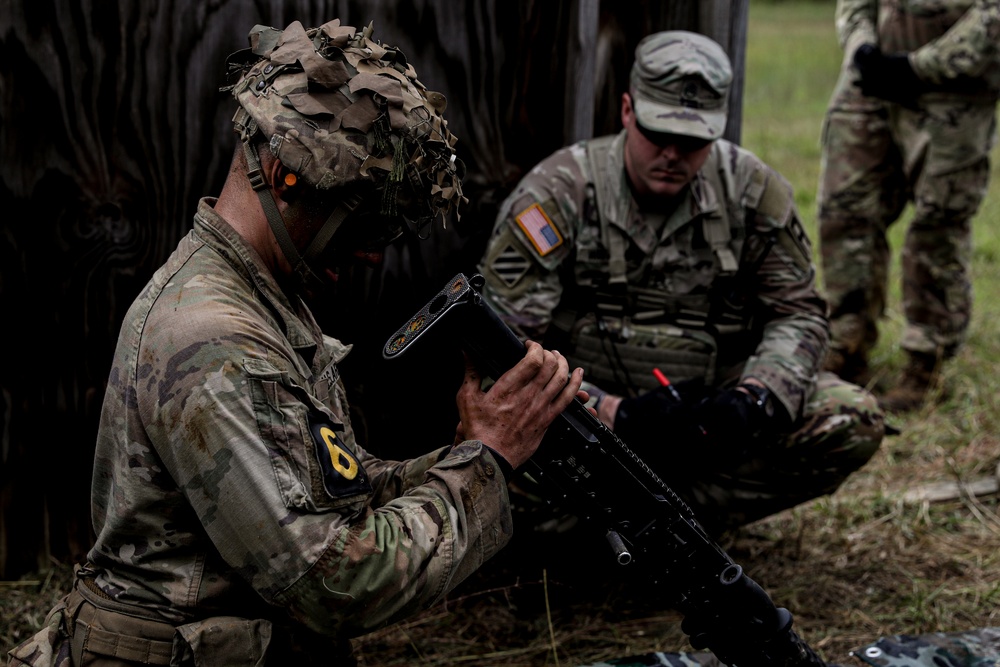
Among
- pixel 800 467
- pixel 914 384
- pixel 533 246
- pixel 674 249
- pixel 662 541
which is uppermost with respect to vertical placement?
pixel 533 246

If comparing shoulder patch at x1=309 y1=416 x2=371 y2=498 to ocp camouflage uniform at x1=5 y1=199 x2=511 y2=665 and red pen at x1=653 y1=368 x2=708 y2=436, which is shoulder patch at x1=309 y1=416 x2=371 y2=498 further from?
red pen at x1=653 y1=368 x2=708 y2=436

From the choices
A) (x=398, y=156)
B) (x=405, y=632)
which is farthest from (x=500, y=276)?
(x=398, y=156)

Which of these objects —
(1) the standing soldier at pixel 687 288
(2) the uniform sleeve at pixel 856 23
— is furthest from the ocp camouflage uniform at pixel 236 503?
(2) the uniform sleeve at pixel 856 23

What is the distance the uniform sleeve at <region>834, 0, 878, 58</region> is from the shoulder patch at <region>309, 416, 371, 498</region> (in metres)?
4.52

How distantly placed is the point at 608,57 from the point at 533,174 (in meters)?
0.65

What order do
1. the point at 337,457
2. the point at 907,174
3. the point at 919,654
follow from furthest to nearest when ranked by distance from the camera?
the point at 907,174, the point at 919,654, the point at 337,457

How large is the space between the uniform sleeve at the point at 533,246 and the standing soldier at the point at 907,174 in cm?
266

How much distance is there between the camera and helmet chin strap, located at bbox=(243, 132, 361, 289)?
2094 mm

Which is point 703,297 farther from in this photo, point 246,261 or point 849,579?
point 246,261

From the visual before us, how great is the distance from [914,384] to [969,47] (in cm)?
180

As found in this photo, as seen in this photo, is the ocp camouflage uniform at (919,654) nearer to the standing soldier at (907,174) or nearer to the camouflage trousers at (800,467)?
the camouflage trousers at (800,467)

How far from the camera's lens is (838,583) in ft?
12.9

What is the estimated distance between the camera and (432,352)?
147 inches

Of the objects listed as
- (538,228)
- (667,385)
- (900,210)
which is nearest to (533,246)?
(538,228)
